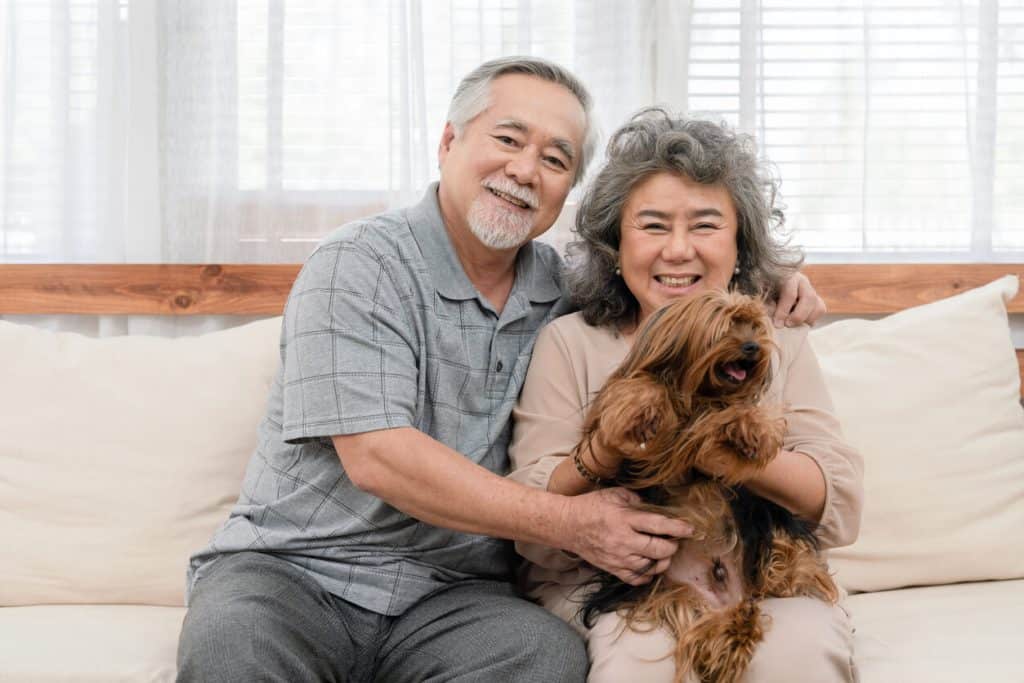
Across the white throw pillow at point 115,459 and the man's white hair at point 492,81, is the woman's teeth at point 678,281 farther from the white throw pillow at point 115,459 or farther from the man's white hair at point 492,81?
the white throw pillow at point 115,459

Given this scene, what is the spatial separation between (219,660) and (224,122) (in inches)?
72.0

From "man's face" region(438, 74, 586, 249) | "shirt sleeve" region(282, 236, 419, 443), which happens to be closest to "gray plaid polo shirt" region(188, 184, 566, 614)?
"shirt sleeve" region(282, 236, 419, 443)

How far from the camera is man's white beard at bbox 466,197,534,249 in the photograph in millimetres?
2279

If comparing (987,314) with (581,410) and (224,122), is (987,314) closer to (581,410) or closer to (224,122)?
(581,410)

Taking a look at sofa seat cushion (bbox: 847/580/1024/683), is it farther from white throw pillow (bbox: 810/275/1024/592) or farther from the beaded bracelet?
the beaded bracelet

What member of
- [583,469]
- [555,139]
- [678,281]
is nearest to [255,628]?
[583,469]

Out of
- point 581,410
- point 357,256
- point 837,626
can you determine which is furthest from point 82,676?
point 837,626

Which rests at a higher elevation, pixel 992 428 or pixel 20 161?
pixel 20 161

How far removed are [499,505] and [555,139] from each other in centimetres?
87

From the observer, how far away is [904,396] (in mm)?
2643

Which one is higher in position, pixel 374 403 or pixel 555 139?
pixel 555 139

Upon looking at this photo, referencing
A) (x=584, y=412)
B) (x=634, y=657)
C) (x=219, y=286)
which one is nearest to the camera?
(x=634, y=657)

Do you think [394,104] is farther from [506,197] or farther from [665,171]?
[665,171]

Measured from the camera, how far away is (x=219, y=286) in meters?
3.08
